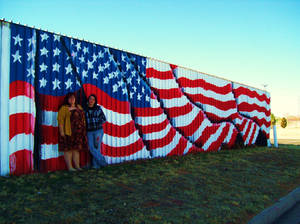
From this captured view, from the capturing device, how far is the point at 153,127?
824 centimetres

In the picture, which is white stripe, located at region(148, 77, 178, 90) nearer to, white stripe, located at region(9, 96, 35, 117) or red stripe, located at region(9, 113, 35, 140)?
white stripe, located at region(9, 96, 35, 117)

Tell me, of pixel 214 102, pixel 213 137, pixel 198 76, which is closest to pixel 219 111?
pixel 214 102

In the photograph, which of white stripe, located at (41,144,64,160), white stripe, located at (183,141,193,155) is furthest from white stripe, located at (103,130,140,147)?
white stripe, located at (183,141,193,155)

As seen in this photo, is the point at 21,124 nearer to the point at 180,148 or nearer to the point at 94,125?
the point at 94,125

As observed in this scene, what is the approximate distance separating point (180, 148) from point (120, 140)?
290 centimetres

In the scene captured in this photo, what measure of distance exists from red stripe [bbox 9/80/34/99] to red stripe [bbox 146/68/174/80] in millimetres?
3821

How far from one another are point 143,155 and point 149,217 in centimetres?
440

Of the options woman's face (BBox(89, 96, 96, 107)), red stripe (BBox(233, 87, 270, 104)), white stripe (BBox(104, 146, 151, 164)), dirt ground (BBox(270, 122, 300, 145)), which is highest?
red stripe (BBox(233, 87, 270, 104))

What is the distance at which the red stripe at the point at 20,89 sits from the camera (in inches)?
205

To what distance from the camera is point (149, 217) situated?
344 centimetres

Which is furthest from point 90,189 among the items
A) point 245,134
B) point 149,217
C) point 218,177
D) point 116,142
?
point 245,134

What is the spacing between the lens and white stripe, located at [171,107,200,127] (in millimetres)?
9189

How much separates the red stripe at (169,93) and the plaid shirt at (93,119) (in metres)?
2.78

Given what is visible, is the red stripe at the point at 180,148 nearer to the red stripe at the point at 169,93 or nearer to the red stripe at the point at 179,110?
the red stripe at the point at 179,110
